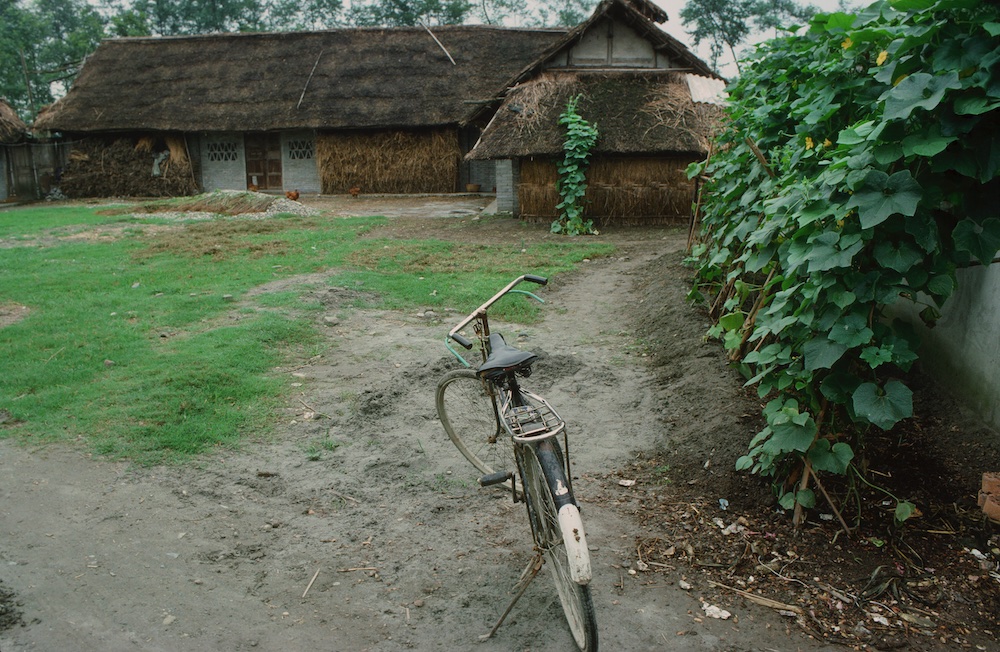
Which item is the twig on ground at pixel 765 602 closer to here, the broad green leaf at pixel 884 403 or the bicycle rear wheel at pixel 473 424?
the broad green leaf at pixel 884 403

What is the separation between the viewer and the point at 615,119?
1427 cm

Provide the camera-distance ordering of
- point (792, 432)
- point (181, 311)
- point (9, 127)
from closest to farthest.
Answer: point (792, 432) < point (181, 311) < point (9, 127)

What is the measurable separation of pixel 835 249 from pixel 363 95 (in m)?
20.8

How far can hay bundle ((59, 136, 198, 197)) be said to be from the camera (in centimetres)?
2295

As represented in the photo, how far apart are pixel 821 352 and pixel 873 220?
0.61 meters

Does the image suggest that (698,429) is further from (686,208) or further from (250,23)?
(250,23)

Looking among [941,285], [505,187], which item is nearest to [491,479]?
[941,285]

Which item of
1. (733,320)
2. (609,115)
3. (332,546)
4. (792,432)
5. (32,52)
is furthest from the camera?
(32,52)

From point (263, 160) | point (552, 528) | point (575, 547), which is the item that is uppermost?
point (263, 160)

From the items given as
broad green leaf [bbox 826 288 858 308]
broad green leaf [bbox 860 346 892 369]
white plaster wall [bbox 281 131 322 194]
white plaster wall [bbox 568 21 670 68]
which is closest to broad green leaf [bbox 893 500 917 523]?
broad green leaf [bbox 860 346 892 369]

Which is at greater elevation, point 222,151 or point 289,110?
point 289,110

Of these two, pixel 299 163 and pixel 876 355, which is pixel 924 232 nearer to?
pixel 876 355

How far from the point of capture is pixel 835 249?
3285mm

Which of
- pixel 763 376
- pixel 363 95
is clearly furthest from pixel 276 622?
pixel 363 95
